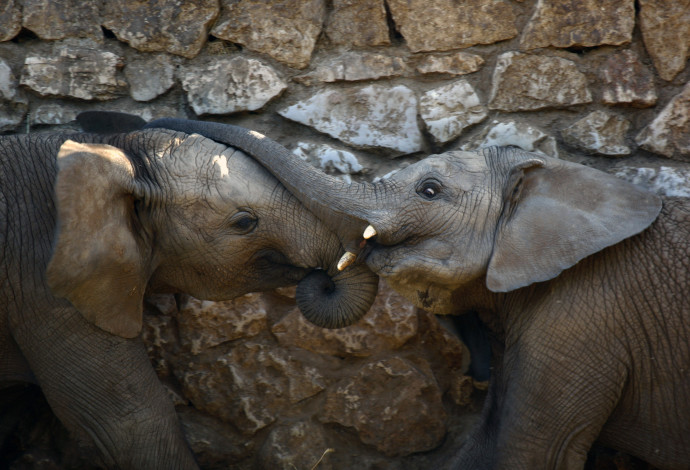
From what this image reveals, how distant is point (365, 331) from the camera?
3.94m

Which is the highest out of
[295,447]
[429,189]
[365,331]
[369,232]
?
[429,189]

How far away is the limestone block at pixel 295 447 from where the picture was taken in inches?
156

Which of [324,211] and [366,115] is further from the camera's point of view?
[366,115]

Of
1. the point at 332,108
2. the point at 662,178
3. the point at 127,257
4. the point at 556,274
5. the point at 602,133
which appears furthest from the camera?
the point at 332,108

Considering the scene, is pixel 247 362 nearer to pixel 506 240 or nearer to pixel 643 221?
pixel 506 240

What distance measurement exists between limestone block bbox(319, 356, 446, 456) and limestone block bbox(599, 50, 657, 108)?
1621 mm

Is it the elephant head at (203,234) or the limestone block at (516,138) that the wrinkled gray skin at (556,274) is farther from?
the limestone block at (516,138)

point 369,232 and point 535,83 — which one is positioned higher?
point 535,83

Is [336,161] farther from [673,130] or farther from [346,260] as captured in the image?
[673,130]

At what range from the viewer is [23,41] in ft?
13.6

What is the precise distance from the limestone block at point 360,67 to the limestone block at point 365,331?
1065 mm

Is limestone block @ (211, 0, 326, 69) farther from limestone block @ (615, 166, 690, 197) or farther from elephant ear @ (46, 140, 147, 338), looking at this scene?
limestone block @ (615, 166, 690, 197)

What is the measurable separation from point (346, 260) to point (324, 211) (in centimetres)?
22

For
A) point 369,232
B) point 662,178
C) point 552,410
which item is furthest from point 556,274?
point 662,178
